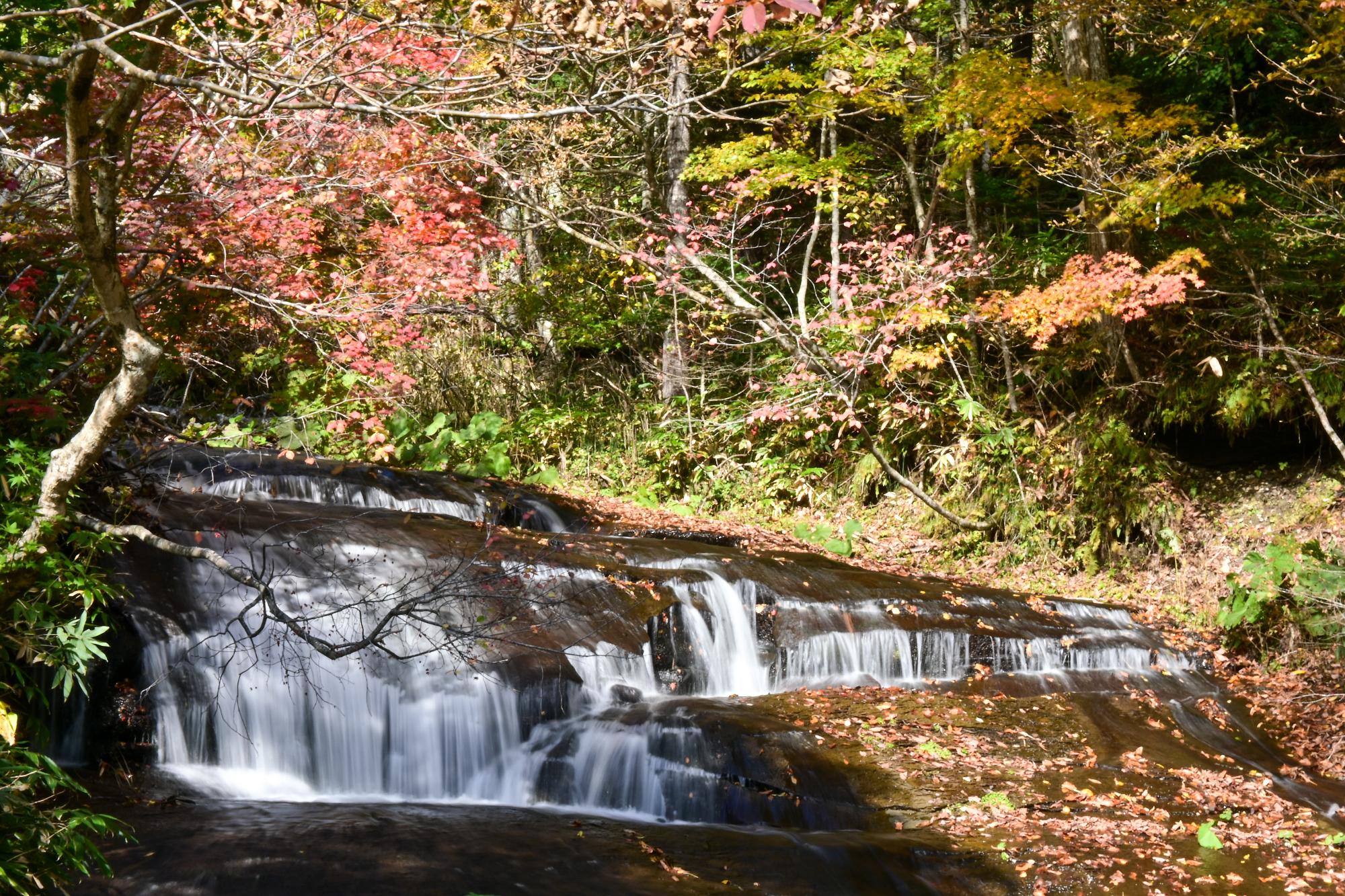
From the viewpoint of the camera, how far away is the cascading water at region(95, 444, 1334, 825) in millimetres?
6141

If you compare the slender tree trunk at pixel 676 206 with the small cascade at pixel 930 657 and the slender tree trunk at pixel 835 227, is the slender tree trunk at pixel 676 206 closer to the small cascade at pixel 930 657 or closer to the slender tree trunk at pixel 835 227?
the slender tree trunk at pixel 835 227

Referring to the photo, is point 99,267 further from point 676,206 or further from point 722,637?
point 676,206

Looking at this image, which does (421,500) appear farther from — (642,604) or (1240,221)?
(1240,221)

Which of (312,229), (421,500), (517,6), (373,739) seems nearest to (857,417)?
(421,500)

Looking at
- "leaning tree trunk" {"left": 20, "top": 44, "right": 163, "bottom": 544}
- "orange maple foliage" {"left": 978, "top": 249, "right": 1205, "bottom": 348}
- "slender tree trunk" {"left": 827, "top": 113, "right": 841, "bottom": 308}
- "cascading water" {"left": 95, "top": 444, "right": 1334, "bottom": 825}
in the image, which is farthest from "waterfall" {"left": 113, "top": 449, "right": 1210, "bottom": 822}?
"slender tree trunk" {"left": 827, "top": 113, "right": 841, "bottom": 308}

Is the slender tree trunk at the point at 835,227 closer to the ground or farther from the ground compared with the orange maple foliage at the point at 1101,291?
farther from the ground

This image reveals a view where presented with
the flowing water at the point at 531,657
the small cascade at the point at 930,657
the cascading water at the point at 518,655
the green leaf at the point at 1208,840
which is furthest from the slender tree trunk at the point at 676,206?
the green leaf at the point at 1208,840

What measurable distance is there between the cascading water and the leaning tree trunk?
3.33 feet

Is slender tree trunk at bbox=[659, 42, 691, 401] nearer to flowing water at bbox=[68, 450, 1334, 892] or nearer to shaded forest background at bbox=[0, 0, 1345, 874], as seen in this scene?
shaded forest background at bbox=[0, 0, 1345, 874]

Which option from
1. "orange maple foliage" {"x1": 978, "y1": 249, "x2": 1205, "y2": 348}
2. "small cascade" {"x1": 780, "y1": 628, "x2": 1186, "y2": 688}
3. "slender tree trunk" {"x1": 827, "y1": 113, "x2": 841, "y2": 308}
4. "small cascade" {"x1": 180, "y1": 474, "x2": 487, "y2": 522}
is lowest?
"small cascade" {"x1": 780, "y1": 628, "x2": 1186, "y2": 688}

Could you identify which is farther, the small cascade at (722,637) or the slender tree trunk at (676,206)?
the slender tree trunk at (676,206)

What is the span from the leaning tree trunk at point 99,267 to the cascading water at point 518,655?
1014 millimetres

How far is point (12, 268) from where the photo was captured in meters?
6.37

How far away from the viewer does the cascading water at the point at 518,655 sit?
6.14 metres
